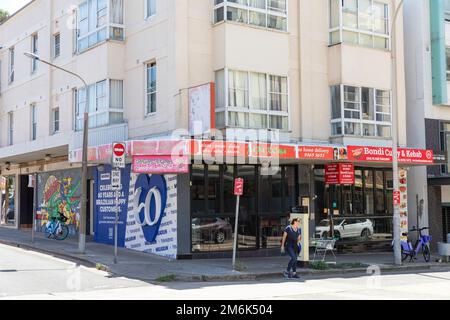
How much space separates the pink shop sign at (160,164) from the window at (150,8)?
591 centimetres

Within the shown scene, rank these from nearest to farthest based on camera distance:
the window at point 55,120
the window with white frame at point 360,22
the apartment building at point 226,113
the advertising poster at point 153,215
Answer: the advertising poster at point 153,215, the apartment building at point 226,113, the window with white frame at point 360,22, the window at point 55,120

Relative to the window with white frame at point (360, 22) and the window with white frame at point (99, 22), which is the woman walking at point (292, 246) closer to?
the window with white frame at point (360, 22)

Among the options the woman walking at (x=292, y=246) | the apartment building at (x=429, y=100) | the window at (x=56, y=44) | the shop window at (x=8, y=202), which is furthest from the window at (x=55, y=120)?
the apartment building at (x=429, y=100)

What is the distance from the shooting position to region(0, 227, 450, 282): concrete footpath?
16.2 m

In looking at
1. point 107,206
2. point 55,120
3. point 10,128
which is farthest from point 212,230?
point 10,128

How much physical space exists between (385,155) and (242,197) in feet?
17.8

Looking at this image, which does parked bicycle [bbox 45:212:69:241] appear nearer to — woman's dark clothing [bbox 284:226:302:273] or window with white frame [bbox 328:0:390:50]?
woman's dark clothing [bbox 284:226:302:273]

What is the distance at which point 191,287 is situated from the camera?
14289 millimetres

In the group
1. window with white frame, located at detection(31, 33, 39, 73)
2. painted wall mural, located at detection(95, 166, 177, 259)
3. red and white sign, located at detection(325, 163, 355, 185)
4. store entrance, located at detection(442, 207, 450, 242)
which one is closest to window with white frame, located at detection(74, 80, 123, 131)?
painted wall mural, located at detection(95, 166, 177, 259)

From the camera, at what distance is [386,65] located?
79.7 ft

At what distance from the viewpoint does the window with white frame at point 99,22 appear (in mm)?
22625

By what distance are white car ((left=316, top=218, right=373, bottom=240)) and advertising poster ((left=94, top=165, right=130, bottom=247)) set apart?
7.51 metres

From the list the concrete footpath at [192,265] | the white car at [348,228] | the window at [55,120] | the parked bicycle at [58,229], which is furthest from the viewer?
the window at [55,120]
